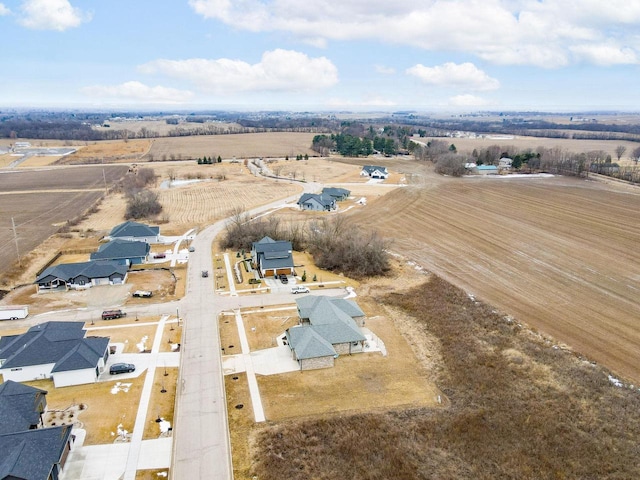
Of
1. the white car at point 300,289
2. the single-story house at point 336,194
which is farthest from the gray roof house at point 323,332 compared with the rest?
the single-story house at point 336,194

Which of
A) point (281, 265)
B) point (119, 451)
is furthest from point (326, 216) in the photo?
point (119, 451)

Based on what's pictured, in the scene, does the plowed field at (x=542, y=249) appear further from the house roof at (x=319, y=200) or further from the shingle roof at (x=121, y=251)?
the shingle roof at (x=121, y=251)

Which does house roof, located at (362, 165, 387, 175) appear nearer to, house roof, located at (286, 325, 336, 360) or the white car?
the white car

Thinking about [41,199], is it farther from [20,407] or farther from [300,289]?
[20,407]

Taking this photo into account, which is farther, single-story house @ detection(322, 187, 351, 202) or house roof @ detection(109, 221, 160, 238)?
single-story house @ detection(322, 187, 351, 202)

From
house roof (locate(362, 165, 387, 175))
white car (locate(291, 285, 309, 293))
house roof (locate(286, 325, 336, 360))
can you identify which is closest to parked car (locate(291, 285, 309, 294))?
white car (locate(291, 285, 309, 293))

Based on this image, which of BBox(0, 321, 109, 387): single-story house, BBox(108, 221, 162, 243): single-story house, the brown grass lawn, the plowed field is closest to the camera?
the brown grass lawn
